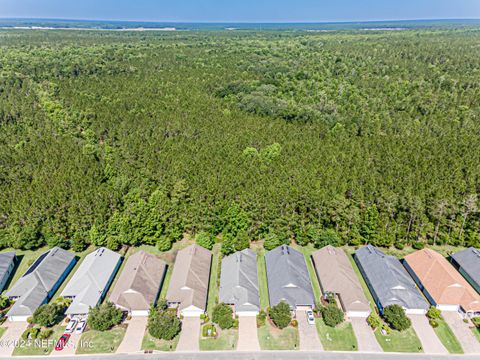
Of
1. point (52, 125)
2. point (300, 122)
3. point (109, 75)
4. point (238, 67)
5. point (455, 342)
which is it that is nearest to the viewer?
point (455, 342)

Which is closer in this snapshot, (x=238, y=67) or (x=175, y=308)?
(x=175, y=308)

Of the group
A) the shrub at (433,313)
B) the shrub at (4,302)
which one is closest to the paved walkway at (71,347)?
the shrub at (4,302)

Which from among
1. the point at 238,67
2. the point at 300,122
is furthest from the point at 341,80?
the point at 238,67

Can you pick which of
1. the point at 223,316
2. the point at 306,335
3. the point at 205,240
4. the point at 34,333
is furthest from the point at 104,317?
the point at 306,335

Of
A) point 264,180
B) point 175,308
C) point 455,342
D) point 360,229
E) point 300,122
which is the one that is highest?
point 300,122

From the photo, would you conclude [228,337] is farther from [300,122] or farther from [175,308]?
[300,122]

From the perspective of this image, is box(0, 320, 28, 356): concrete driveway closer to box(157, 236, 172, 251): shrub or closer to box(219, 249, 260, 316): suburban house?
box(157, 236, 172, 251): shrub
